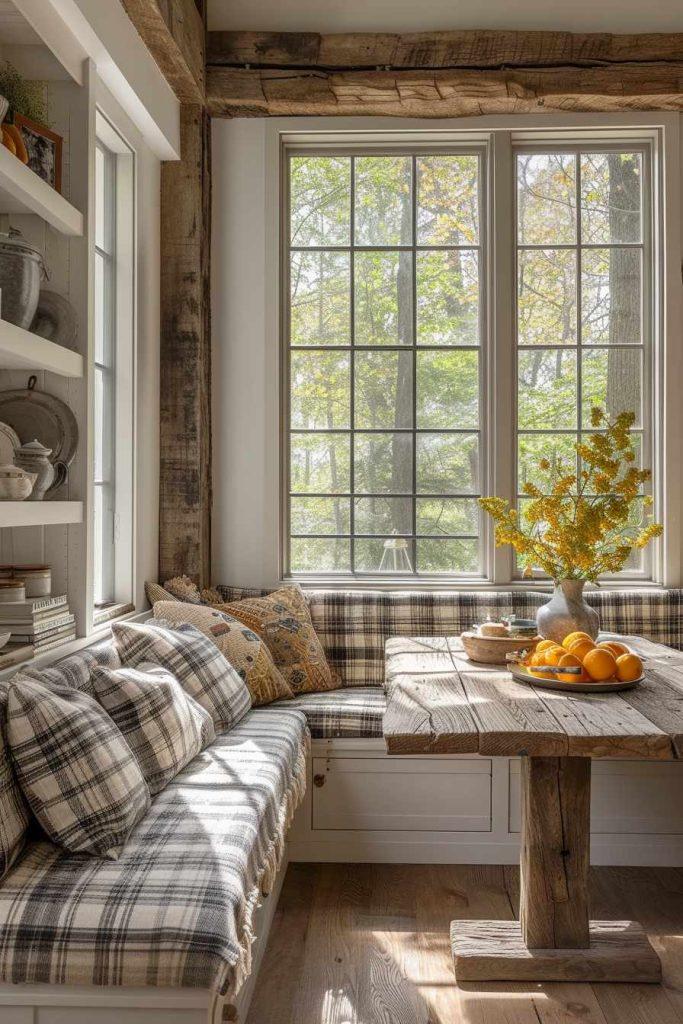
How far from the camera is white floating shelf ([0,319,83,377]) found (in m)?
2.07

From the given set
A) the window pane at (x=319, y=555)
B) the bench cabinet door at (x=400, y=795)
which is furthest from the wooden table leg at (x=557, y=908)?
the window pane at (x=319, y=555)

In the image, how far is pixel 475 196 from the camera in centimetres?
390

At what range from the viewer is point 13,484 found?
217 cm

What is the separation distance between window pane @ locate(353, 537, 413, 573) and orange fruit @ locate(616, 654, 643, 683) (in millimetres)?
1691

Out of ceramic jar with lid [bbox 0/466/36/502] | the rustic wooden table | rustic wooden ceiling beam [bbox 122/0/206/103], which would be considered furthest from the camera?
rustic wooden ceiling beam [bbox 122/0/206/103]

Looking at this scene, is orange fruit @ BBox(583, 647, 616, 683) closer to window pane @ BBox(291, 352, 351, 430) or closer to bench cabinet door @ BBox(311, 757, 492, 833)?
bench cabinet door @ BBox(311, 757, 492, 833)

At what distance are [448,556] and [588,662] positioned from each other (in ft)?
5.43

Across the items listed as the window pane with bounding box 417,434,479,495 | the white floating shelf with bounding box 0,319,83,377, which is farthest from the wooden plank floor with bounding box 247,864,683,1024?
the white floating shelf with bounding box 0,319,83,377

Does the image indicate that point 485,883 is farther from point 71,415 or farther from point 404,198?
point 404,198

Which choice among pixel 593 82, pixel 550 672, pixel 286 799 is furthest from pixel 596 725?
pixel 593 82

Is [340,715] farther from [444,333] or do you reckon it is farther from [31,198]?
[31,198]

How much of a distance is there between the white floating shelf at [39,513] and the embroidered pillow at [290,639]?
102 cm

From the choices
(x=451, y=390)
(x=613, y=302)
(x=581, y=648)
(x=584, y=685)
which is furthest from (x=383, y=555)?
(x=584, y=685)

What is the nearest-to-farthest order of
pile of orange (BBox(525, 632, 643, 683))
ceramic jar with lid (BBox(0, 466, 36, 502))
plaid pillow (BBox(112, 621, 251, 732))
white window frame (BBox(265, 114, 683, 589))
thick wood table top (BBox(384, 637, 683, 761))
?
thick wood table top (BBox(384, 637, 683, 761)) → ceramic jar with lid (BBox(0, 466, 36, 502)) → pile of orange (BBox(525, 632, 643, 683)) → plaid pillow (BBox(112, 621, 251, 732)) → white window frame (BBox(265, 114, 683, 589))
